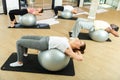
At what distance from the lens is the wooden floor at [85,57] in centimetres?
220

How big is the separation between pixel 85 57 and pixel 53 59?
2.89ft

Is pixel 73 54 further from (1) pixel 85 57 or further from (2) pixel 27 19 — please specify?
(2) pixel 27 19

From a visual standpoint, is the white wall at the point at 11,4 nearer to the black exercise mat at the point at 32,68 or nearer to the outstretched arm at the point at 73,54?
the black exercise mat at the point at 32,68

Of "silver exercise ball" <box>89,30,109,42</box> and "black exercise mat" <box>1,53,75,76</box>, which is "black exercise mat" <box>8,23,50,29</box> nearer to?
"silver exercise ball" <box>89,30,109,42</box>

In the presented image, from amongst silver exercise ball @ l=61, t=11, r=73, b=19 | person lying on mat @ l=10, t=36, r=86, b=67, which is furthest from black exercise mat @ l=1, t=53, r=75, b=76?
silver exercise ball @ l=61, t=11, r=73, b=19

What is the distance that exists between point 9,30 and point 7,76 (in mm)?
1656

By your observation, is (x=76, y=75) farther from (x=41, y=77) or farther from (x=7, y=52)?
(x=7, y=52)

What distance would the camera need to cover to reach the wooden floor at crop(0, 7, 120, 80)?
2.20 m

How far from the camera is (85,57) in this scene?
9.11 ft

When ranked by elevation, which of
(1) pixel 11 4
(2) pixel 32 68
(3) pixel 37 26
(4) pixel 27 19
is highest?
(1) pixel 11 4

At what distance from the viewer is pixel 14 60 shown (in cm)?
244

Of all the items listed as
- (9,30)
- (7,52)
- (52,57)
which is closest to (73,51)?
(52,57)

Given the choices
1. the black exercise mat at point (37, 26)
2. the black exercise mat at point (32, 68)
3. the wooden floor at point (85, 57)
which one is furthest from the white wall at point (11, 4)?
the black exercise mat at point (32, 68)

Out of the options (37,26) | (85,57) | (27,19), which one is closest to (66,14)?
(37,26)
